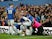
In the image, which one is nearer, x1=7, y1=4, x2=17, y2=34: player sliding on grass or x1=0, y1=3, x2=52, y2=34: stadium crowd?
x1=0, y1=3, x2=52, y2=34: stadium crowd

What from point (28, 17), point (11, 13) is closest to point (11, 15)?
point (11, 13)

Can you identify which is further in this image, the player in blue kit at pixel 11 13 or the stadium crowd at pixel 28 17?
the player in blue kit at pixel 11 13

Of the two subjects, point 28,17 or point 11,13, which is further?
point 11,13

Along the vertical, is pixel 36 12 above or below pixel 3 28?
above

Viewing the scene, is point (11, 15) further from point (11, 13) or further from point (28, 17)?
point (28, 17)

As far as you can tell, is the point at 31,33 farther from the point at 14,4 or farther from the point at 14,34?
the point at 14,4

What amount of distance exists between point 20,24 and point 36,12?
3.33 ft

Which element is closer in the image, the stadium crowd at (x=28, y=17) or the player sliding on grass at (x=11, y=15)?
the stadium crowd at (x=28, y=17)

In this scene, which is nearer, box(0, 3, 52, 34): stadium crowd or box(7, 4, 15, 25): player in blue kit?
box(0, 3, 52, 34): stadium crowd

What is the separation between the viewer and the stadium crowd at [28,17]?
37.3 feet

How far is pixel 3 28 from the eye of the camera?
12.2 metres

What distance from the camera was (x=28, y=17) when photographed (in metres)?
11.6

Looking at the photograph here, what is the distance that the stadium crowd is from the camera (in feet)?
37.3

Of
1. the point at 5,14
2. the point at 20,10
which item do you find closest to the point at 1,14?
the point at 5,14
